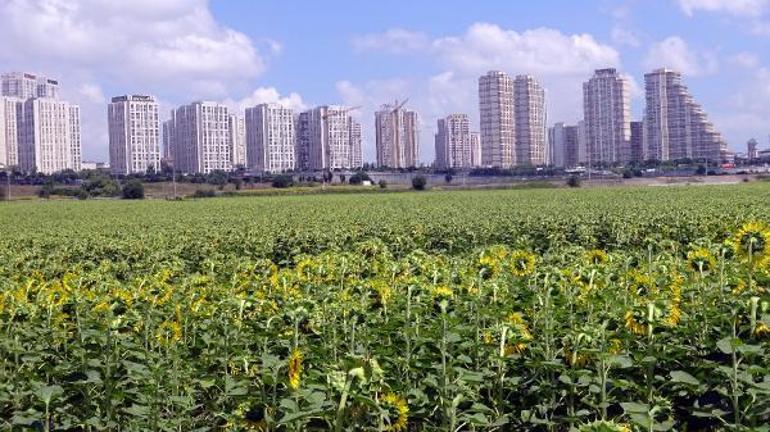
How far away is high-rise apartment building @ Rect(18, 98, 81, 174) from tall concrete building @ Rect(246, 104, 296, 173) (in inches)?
1255

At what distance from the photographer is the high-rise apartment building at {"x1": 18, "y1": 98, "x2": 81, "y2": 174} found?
475 feet

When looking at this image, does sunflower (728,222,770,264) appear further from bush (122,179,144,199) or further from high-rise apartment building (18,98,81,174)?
high-rise apartment building (18,98,81,174)

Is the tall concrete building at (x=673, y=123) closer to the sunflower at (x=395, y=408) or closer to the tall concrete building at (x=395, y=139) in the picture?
the tall concrete building at (x=395, y=139)

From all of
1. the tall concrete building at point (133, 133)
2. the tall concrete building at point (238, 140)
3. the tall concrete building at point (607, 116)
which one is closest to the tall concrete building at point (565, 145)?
the tall concrete building at point (607, 116)

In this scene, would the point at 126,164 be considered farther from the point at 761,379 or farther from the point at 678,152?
the point at 761,379

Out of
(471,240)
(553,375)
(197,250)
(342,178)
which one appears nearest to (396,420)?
(553,375)

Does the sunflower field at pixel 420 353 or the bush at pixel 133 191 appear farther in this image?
the bush at pixel 133 191

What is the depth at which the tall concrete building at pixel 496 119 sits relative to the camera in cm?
14850

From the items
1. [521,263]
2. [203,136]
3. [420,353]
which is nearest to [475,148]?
[203,136]

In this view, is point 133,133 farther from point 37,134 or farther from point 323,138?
point 323,138

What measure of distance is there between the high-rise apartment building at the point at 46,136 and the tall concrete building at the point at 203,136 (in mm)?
19716

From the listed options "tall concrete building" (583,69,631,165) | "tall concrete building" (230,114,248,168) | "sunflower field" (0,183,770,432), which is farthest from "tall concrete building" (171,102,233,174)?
"sunflower field" (0,183,770,432)

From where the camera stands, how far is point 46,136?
147250 millimetres

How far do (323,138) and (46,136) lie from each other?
154 ft
